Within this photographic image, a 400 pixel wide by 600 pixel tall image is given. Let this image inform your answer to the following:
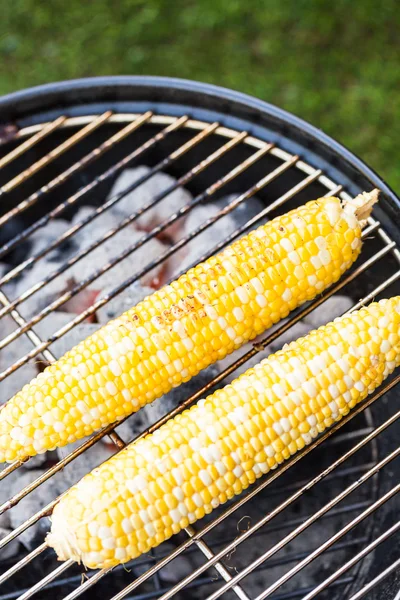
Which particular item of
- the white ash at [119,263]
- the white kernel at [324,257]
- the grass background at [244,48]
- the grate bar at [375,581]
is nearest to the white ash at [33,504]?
the white ash at [119,263]

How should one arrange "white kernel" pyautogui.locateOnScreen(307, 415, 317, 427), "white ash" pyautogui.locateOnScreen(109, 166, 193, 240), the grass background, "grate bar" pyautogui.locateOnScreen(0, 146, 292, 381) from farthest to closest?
the grass background
"white ash" pyautogui.locateOnScreen(109, 166, 193, 240)
"grate bar" pyautogui.locateOnScreen(0, 146, 292, 381)
"white kernel" pyautogui.locateOnScreen(307, 415, 317, 427)

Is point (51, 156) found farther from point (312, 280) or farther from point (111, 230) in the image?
point (312, 280)

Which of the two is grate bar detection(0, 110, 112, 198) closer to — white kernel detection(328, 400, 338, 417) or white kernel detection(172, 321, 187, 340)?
white kernel detection(172, 321, 187, 340)

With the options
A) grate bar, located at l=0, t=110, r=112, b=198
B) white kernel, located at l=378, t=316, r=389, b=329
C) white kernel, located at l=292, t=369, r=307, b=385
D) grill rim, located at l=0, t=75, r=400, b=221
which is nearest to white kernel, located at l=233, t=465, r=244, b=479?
white kernel, located at l=292, t=369, r=307, b=385

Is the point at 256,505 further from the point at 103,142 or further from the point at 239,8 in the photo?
the point at 239,8

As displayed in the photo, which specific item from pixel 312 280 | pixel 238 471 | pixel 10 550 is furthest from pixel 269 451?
pixel 10 550
